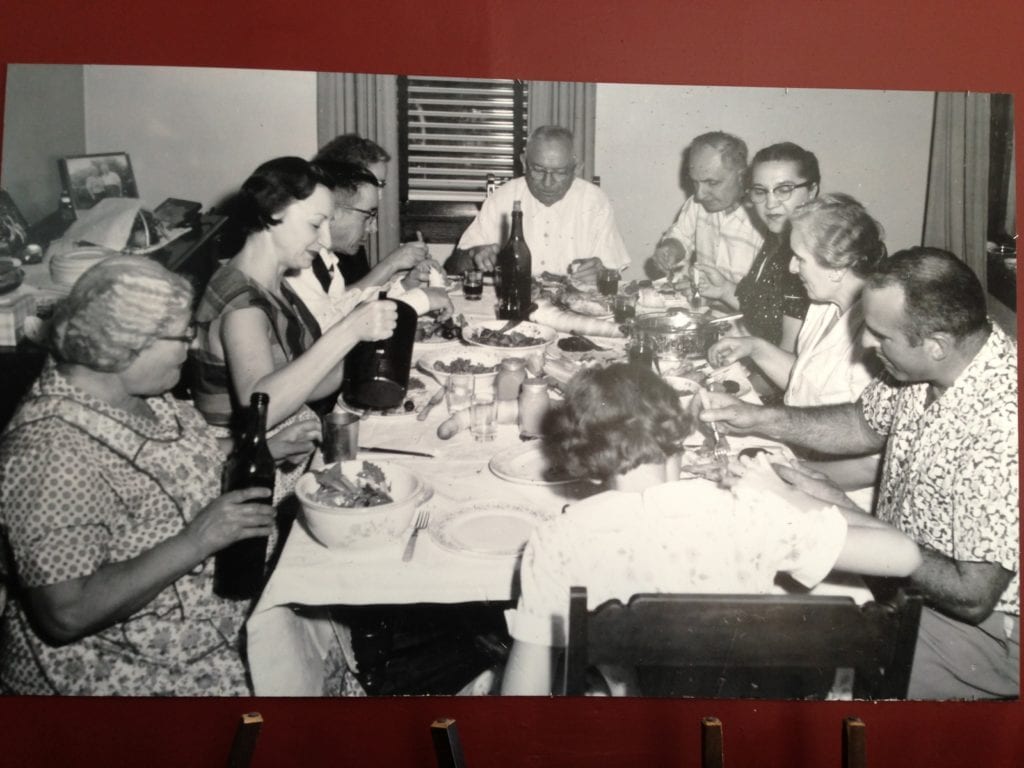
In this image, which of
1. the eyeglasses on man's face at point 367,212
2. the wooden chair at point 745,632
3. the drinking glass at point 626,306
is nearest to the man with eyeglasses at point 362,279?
the eyeglasses on man's face at point 367,212

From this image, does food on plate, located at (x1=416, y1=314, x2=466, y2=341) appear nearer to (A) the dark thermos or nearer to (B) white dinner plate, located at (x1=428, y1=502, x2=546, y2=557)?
(A) the dark thermos

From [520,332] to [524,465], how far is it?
46 cm

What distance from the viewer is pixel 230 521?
168 cm

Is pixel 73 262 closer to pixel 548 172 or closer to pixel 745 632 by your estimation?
pixel 548 172

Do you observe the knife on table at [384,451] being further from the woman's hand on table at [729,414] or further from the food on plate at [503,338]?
the woman's hand on table at [729,414]

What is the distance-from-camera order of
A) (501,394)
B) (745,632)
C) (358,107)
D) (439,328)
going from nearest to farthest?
(745,632) < (358,107) < (501,394) < (439,328)

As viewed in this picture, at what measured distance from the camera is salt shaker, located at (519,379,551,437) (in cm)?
183

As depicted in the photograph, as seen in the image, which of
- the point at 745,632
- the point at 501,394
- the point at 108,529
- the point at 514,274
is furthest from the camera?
the point at 514,274

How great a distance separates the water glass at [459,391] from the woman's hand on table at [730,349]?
1.81 feet

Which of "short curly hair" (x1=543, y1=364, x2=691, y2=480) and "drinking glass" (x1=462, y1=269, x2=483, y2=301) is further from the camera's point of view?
"drinking glass" (x1=462, y1=269, x2=483, y2=301)

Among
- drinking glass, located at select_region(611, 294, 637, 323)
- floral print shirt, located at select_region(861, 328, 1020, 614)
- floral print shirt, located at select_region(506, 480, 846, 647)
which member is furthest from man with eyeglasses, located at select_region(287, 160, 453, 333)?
floral print shirt, located at select_region(861, 328, 1020, 614)

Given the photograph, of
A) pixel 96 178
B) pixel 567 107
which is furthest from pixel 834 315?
pixel 96 178

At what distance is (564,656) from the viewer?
1624 millimetres

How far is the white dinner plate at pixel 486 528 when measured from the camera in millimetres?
1571
